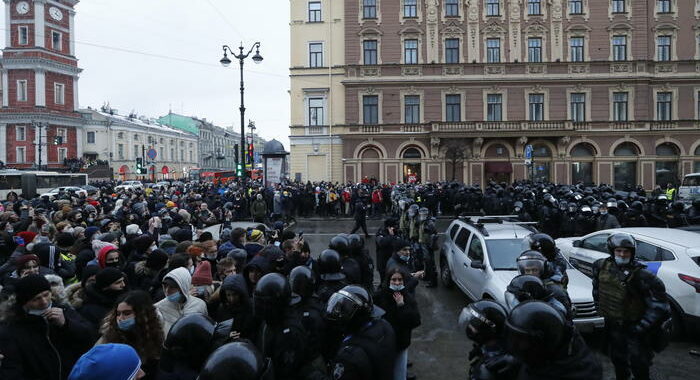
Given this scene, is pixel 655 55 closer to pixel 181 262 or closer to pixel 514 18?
pixel 514 18

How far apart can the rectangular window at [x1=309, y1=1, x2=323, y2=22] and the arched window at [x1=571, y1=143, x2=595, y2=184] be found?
22.6m

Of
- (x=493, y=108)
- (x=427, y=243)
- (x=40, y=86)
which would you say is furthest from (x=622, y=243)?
(x=40, y=86)

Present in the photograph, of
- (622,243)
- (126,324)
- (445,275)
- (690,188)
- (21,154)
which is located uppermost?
(21,154)

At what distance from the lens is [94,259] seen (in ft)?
21.4

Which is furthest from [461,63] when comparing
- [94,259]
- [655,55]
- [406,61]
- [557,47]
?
[94,259]

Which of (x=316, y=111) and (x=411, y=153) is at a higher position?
(x=316, y=111)

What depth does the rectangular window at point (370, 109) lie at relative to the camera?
35.5 meters

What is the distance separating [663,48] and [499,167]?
15.8 meters

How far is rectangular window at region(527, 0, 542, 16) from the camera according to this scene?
34719 mm

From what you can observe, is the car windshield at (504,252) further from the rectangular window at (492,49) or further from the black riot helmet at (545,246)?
the rectangular window at (492,49)

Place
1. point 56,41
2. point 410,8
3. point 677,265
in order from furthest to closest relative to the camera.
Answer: point 56,41 → point 410,8 → point 677,265

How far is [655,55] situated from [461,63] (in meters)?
15.0

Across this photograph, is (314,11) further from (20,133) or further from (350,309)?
(20,133)

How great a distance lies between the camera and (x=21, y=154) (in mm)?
59969
